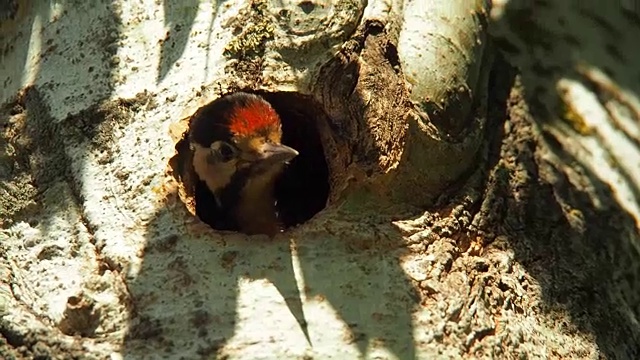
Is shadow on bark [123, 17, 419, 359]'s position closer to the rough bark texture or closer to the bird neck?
the rough bark texture

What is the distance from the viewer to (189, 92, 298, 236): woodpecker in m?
4.14

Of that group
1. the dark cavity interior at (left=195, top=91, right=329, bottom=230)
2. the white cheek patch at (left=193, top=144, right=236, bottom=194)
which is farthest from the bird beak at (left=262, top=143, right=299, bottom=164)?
the white cheek patch at (left=193, top=144, right=236, bottom=194)

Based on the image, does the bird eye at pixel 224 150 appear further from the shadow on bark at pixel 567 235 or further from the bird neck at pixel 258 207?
the shadow on bark at pixel 567 235

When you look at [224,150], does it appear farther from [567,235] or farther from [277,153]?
[567,235]

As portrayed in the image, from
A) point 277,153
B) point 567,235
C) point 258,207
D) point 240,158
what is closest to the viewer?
point 567,235

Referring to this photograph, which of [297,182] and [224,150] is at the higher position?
[224,150]

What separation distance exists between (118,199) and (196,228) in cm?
32

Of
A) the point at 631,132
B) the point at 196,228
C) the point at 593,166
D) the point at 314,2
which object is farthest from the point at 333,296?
the point at 631,132

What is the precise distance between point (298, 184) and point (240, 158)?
63 cm

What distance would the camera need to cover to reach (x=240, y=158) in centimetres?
459

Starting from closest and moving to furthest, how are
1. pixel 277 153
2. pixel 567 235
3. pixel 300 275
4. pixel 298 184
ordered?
pixel 300 275 < pixel 567 235 < pixel 277 153 < pixel 298 184

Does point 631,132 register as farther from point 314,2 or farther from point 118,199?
point 118,199

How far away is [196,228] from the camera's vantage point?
353 centimetres

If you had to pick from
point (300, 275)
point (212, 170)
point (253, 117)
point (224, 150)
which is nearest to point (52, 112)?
point (253, 117)
